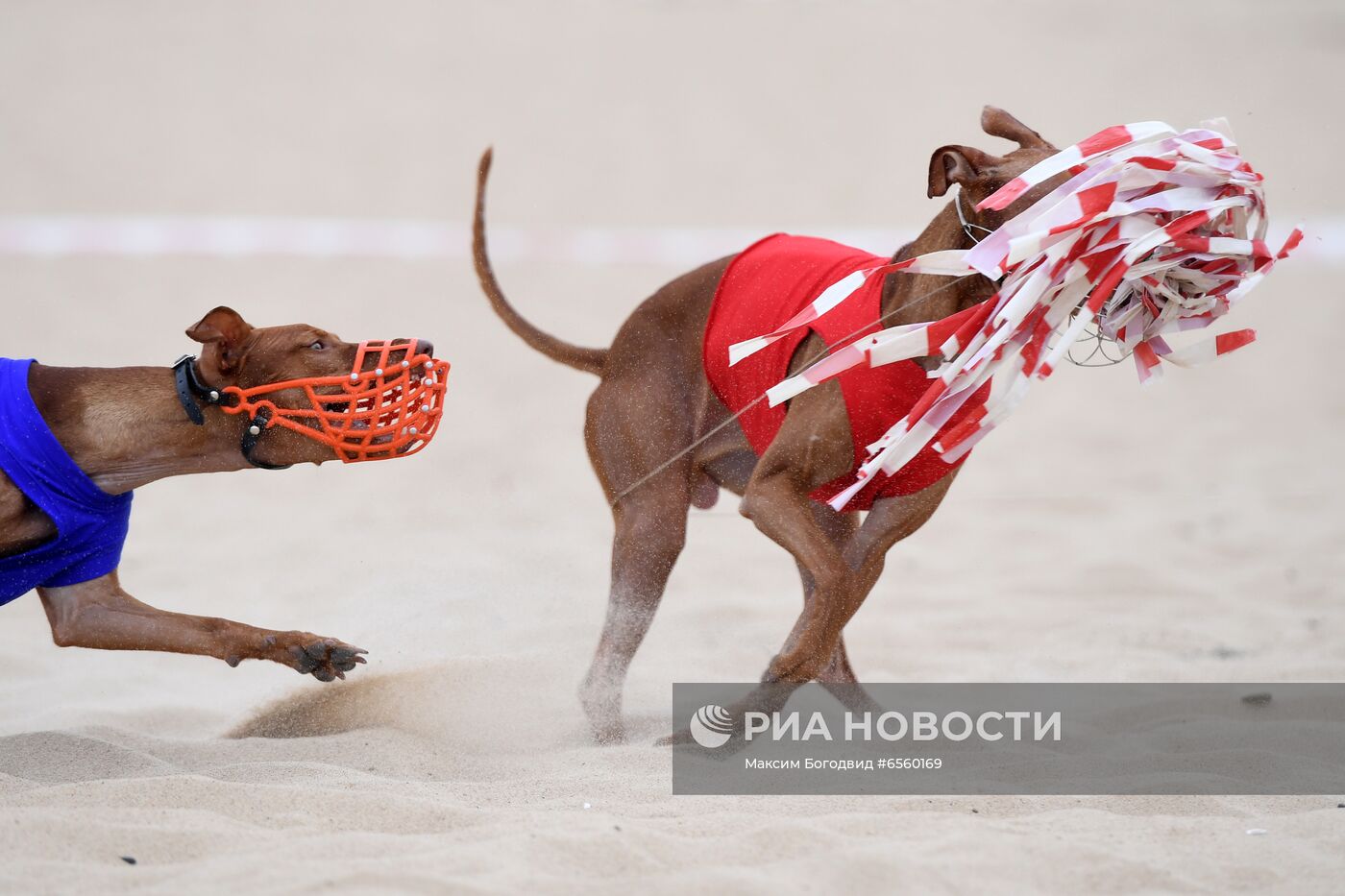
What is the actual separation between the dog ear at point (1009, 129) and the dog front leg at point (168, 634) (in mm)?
2024

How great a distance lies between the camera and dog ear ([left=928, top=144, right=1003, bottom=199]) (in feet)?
11.0

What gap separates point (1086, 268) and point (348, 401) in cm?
172

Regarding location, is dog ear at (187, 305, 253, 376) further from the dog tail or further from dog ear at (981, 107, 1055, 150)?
dog ear at (981, 107, 1055, 150)

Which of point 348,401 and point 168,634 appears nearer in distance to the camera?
point 348,401

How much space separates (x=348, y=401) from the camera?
134 inches

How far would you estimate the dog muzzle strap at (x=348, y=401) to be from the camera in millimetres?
3383

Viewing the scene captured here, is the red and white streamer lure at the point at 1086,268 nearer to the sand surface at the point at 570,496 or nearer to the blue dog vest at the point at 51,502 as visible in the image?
the sand surface at the point at 570,496

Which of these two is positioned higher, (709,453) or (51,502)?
(709,453)

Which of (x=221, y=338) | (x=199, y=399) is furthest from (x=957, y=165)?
(x=199, y=399)

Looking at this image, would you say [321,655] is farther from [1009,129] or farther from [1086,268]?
[1009,129]

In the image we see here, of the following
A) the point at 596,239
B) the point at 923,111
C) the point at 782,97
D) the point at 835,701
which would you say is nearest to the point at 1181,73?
the point at 923,111

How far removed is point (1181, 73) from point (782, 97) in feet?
11.5

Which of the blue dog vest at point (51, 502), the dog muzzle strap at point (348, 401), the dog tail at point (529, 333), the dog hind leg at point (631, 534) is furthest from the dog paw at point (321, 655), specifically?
the dog tail at point (529, 333)

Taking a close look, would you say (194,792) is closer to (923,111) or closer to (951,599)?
(951,599)
